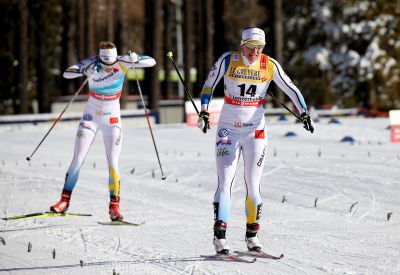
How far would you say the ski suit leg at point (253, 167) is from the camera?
28.0 ft

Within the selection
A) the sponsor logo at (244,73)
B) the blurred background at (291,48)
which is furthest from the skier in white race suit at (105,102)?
the blurred background at (291,48)

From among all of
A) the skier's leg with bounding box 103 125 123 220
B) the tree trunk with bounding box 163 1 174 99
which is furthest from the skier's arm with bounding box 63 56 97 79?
the tree trunk with bounding box 163 1 174 99

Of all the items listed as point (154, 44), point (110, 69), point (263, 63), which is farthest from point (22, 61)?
point (263, 63)

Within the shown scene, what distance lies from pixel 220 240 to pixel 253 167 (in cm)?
82

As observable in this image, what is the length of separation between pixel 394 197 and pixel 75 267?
5.94 meters

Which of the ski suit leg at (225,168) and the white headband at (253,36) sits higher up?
the white headband at (253,36)

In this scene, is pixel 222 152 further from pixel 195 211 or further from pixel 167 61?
pixel 167 61

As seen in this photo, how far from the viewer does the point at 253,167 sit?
8.52m

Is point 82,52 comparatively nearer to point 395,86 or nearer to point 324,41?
point 324,41

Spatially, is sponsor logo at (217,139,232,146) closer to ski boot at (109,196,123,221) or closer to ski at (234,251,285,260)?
ski at (234,251,285,260)

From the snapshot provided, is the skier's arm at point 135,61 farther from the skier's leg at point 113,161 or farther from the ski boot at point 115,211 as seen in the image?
the ski boot at point 115,211

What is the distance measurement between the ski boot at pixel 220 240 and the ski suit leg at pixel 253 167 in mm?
389

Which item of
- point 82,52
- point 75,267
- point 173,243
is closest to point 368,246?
point 173,243

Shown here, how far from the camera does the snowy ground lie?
324 inches
